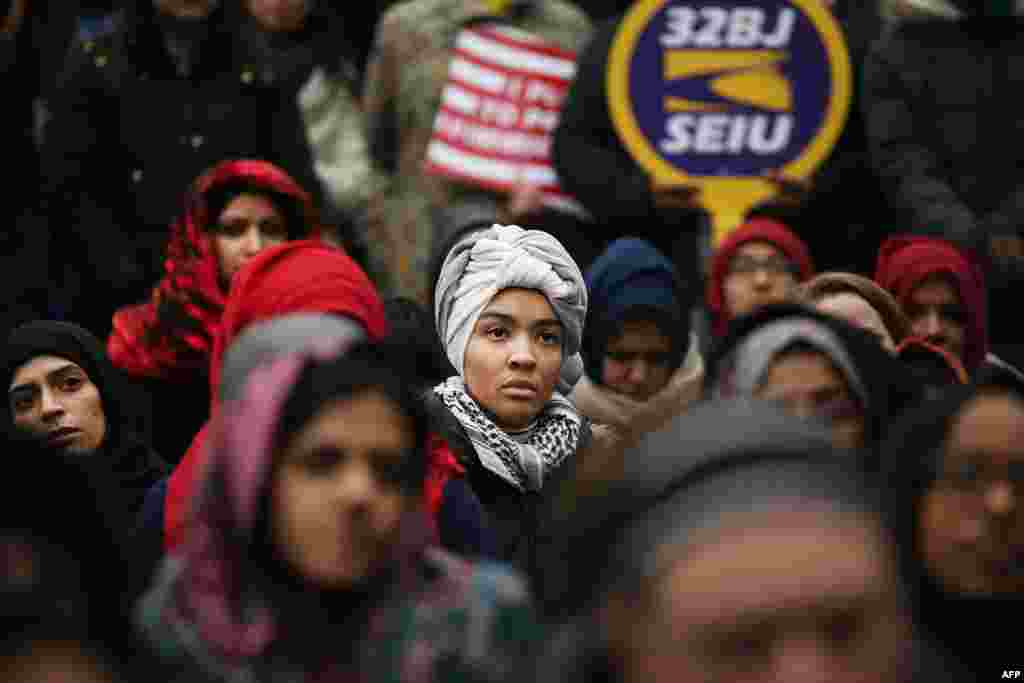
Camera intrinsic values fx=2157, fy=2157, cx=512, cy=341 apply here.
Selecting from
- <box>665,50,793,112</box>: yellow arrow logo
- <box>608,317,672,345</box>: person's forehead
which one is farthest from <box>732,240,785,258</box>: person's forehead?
<box>608,317,672,345</box>: person's forehead

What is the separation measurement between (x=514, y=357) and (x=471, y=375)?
15cm

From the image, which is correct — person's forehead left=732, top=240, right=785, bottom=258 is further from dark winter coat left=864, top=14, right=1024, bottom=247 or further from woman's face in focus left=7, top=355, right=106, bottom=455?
woman's face in focus left=7, top=355, right=106, bottom=455

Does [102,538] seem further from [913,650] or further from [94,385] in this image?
[94,385]

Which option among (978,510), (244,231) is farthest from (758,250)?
(978,510)

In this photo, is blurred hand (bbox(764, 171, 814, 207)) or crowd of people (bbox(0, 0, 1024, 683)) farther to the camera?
blurred hand (bbox(764, 171, 814, 207))

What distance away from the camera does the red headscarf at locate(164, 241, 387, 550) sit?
5008mm

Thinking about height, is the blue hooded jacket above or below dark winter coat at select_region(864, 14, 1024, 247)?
below

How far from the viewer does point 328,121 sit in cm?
887

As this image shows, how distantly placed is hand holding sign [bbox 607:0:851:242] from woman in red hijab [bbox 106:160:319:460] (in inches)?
62.0

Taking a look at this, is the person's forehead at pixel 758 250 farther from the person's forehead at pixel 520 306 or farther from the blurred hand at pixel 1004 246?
the person's forehead at pixel 520 306

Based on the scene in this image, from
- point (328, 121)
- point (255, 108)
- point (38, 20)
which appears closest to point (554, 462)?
point (255, 108)

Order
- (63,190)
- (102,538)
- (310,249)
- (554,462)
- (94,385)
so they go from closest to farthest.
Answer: (102,538)
(310,249)
(554,462)
(94,385)
(63,190)

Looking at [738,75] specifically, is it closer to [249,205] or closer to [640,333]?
[640,333]

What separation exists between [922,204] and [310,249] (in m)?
3.45
